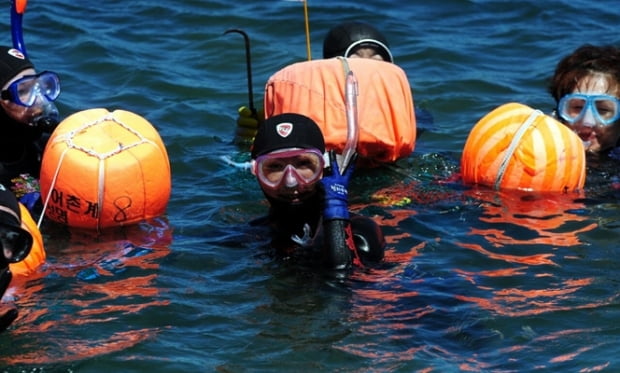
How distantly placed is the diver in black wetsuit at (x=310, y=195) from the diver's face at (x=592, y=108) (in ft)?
8.01

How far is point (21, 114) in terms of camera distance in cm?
831

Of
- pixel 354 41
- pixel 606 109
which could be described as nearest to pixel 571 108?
pixel 606 109

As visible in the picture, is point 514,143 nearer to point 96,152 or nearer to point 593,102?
point 593,102

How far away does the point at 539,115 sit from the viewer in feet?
27.5

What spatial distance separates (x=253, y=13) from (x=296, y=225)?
756 cm

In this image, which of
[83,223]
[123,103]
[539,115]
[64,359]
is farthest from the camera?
[123,103]

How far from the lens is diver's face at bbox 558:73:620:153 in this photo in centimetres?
886

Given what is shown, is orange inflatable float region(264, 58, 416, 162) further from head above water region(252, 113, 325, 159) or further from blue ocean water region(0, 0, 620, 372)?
head above water region(252, 113, 325, 159)

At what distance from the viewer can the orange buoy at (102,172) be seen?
7.54m

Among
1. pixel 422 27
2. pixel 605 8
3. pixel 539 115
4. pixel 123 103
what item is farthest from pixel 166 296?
pixel 605 8

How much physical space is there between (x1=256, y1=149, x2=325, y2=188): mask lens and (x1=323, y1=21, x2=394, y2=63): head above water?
10.2 ft

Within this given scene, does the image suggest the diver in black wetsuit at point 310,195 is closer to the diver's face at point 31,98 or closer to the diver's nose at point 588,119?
the diver's face at point 31,98

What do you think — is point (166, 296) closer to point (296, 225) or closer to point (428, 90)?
point (296, 225)

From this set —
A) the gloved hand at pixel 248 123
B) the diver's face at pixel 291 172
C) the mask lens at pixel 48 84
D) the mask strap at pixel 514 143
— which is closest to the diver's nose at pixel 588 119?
the mask strap at pixel 514 143
